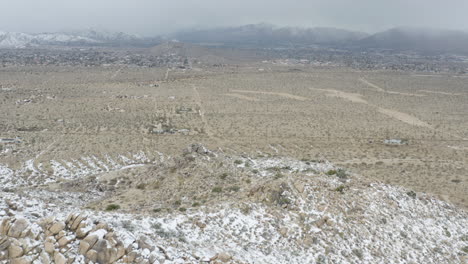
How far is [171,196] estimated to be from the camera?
14.3 metres

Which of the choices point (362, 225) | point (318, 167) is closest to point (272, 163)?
point (318, 167)

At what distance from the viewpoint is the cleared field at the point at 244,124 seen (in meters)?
24.6

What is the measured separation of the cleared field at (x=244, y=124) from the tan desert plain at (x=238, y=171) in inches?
8.8

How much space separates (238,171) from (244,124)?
69.9ft

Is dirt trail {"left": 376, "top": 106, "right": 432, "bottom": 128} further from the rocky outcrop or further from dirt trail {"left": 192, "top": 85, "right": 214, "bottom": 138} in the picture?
the rocky outcrop

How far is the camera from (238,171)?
1689cm

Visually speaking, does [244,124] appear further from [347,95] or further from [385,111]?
[347,95]

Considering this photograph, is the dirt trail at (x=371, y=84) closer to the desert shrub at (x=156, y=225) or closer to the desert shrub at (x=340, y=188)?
the desert shrub at (x=340, y=188)

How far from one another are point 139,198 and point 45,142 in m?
18.8

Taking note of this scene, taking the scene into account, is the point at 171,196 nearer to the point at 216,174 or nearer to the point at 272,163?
the point at 216,174

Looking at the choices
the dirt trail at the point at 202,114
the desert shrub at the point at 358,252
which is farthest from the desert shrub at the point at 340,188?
the dirt trail at the point at 202,114

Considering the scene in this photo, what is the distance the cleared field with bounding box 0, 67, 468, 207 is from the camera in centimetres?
2456

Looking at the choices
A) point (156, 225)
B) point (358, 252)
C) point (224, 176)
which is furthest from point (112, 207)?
point (358, 252)

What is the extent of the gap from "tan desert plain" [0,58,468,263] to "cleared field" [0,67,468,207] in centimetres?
22
